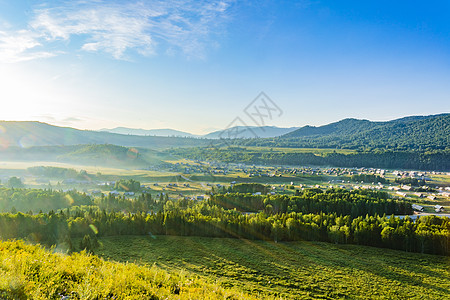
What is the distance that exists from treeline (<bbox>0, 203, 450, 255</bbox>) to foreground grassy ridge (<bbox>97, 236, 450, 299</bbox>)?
169 cm

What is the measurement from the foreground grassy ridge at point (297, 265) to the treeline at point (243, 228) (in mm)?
1687

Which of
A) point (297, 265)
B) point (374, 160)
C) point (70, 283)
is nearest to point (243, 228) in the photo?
point (297, 265)

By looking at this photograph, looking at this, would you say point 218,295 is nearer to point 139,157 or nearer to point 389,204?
point 389,204

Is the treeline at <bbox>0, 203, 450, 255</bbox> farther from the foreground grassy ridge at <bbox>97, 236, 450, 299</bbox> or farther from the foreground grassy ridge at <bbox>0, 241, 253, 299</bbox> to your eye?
the foreground grassy ridge at <bbox>0, 241, 253, 299</bbox>

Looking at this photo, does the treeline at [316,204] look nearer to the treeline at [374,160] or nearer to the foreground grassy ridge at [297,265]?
the foreground grassy ridge at [297,265]

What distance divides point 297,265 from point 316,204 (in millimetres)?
34786

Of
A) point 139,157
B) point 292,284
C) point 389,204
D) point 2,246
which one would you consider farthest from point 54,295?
point 139,157

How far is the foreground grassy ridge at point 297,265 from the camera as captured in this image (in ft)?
86.6

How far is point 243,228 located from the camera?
44312 mm

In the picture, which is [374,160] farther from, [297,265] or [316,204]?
[297,265]

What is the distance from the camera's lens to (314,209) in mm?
63938

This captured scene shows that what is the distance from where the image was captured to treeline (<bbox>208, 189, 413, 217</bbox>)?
2518 inches

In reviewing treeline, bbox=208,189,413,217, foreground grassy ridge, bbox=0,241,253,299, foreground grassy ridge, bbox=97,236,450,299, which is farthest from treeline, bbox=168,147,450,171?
foreground grassy ridge, bbox=0,241,253,299

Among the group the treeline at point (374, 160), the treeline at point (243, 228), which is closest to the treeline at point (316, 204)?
the treeline at point (243, 228)
